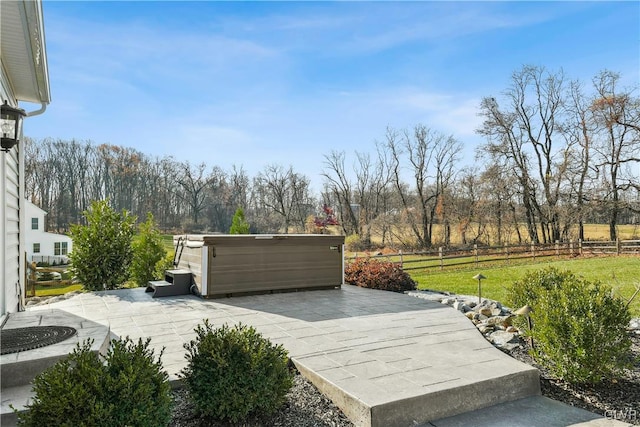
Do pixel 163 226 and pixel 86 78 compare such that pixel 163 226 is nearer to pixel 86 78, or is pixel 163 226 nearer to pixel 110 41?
pixel 86 78

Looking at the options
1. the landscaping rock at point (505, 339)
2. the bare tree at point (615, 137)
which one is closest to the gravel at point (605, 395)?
the landscaping rock at point (505, 339)

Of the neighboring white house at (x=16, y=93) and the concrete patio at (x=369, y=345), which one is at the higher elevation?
the neighboring white house at (x=16, y=93)

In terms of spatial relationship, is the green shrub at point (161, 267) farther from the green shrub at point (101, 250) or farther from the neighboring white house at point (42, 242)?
the neighboring white house at point (42, 242)

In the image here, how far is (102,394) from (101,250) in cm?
564

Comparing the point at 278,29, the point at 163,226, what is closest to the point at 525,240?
the point at 278,29

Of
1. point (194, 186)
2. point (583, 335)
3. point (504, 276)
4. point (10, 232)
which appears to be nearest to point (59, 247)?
point (194, 186)

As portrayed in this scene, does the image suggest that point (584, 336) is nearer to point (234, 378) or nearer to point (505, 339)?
point (505, 339)

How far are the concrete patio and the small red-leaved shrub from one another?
981 mm

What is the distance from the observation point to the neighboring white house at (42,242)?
18.0 meters

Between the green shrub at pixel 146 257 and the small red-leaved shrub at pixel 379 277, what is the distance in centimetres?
374

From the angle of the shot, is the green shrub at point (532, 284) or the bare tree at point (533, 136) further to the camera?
the bare tree at point (533, 136)

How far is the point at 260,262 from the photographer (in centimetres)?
625

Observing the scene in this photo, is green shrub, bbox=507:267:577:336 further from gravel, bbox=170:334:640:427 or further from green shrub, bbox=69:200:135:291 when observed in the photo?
green shrub, bbox=69:200:135:291

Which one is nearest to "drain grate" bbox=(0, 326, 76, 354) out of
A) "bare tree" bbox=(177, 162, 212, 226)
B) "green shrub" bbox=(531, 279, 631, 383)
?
"green shrub" bbox=(531, 279, 631, 383)
